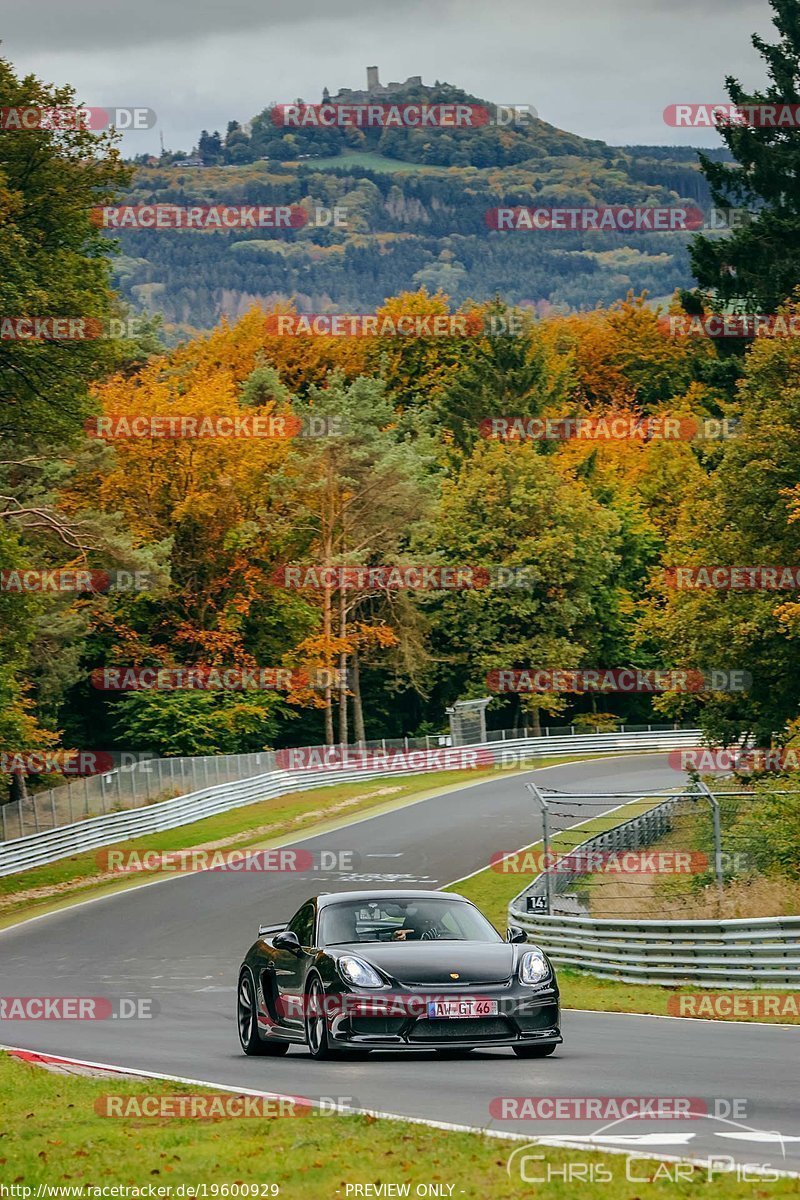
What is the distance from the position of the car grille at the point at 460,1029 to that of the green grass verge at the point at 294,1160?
9.10 ft

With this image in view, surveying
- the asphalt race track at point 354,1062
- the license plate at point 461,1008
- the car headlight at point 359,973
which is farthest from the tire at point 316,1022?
the license plate at point 461,1008

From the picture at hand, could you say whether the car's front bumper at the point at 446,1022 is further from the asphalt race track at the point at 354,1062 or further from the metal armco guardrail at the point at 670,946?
the metal armco guardrail at the point at 670,946

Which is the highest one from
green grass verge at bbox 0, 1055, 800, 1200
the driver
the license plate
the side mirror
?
green grass verge at bbox 0, 1055, 800, 1200

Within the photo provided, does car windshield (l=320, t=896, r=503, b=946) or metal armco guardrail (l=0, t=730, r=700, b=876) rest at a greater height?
car windshield (l=320, t=896, r=503, b=946)

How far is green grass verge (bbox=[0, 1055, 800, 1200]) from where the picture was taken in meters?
7.73

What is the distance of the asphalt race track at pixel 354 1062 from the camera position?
976cm

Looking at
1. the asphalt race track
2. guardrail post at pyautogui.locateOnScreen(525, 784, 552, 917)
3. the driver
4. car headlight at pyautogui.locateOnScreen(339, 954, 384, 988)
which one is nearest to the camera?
the asphalt race track

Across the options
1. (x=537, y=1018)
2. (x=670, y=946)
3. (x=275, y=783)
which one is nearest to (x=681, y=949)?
(x=670, y=946)

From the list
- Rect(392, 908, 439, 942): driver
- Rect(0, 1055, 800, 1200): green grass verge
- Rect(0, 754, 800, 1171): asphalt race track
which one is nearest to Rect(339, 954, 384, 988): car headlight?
Rect(0, 754, 800, 1171): asphalt race track

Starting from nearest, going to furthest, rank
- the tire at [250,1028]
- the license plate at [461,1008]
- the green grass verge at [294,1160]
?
1. the green grass verge at [294,1160]
2. the license plate at [461,1008]
3. the tire at [250,1028]

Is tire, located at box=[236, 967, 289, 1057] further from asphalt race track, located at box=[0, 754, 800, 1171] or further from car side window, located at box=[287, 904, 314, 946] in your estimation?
car side window, located at box=[287, 904, 314, 946]

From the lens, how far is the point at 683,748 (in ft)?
245

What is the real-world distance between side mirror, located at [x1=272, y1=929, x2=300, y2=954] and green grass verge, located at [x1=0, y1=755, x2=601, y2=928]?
24.5 metres

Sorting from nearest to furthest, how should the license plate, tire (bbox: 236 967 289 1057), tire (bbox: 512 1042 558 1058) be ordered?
the license plate
tire (bbox: 512 1042 558 1058)
tire (bbox: 236 967 289 1057)
